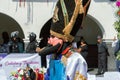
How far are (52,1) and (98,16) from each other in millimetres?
1721

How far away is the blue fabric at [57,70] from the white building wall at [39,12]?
11.6 meters

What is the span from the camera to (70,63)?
419 centimetres

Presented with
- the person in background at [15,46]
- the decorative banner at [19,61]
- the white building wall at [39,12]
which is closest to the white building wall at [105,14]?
the white building wall at [39,12]

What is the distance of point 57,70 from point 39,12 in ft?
38.9

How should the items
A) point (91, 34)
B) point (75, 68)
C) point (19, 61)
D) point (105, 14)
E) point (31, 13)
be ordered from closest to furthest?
point (75, 68)
point (19, 61)
point (31, 13)
point (105, 14)
point (91, 34)

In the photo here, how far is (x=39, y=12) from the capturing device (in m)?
16.0

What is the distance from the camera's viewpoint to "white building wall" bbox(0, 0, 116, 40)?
15.9 meters

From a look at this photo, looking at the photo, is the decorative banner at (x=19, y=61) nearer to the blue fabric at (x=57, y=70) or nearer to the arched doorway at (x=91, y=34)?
the blue fabric at (x=57, y=70)

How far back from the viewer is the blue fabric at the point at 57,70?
13.7 feet

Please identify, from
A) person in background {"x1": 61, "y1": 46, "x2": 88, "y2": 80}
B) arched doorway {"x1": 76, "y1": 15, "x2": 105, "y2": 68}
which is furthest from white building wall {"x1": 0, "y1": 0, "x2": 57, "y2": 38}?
person in background {"x1": 61, "y1": 46, "x2": 88, "y2": 80}

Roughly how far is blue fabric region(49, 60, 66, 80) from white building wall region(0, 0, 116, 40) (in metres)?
11.6

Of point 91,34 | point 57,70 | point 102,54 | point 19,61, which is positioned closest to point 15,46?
point 19,61

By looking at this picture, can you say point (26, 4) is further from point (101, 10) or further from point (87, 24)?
point (87, 24)

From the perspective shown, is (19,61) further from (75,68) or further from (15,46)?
(75,68)
